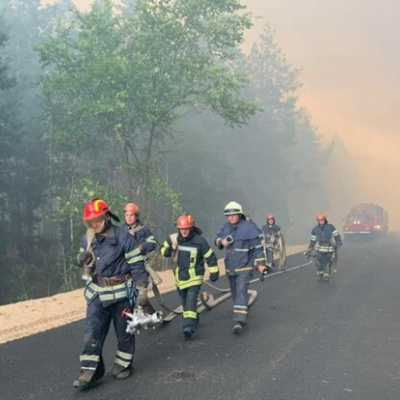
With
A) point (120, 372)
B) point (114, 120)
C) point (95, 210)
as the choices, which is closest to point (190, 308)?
point (120, 372)

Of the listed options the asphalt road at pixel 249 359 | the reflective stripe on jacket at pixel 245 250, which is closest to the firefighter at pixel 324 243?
the asphalt road at pixel 249 359

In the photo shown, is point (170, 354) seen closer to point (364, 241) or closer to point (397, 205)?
point (364, 241)

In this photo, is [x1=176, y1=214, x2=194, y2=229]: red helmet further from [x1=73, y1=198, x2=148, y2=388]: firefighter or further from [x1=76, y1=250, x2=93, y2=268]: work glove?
[x1=76, y1=250, x2=93, y2=268]: work glove

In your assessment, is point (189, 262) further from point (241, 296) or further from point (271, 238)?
point (271, 238)

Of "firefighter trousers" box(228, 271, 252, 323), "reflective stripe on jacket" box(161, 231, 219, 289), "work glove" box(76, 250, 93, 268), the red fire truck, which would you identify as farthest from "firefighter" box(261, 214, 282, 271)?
the red fire truck

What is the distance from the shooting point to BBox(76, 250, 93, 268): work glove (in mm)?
4989

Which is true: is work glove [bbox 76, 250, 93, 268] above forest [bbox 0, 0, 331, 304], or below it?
below

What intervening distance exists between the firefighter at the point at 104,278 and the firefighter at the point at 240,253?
264cm

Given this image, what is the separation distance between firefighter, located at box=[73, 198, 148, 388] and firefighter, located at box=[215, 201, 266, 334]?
264cm

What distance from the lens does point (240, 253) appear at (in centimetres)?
753

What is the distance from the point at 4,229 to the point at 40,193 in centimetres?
489

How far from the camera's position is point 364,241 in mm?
34156

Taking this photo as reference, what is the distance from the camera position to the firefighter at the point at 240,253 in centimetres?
741

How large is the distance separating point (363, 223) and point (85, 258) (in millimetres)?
32256
